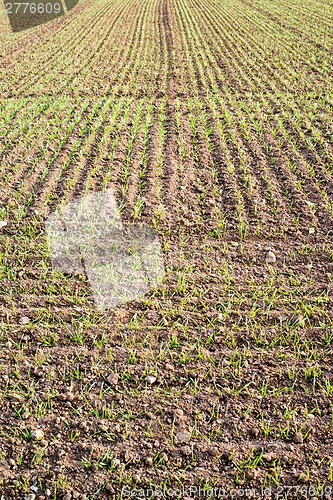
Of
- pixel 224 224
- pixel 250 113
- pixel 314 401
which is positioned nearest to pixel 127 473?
pixel 314 401

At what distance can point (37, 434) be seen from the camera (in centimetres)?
259

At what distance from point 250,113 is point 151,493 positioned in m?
6.01

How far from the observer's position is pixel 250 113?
699 centimetres

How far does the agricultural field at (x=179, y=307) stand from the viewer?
2.48 m

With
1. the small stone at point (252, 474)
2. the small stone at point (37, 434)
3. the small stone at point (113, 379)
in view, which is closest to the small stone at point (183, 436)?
the small stone at point (252, 474)

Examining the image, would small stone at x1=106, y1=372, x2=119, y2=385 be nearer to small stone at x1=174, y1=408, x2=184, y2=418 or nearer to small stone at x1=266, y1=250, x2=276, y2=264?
small stone at x1=174, y1=408, x2=184, y2=418

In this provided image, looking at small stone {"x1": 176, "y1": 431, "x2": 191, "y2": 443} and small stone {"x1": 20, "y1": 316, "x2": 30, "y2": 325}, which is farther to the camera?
small stone {"x1": 20, "y1": 316, "x2": 30, "y2": 325}

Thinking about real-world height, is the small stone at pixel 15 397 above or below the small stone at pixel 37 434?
above

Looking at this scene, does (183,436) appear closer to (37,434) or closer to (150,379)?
(150,379)

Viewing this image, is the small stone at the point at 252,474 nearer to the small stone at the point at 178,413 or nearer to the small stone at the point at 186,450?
the small stone at the point at 186,450

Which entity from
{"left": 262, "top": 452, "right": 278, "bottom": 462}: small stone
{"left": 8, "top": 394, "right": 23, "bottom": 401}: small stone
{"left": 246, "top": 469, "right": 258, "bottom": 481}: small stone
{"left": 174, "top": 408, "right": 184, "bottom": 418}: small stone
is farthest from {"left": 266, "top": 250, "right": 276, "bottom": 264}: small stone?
{"left": 8, "top": 394, "right": 23, "bottom": 401}: small stone

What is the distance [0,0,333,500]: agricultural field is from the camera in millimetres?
2484

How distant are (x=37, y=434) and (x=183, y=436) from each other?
2.88 feet

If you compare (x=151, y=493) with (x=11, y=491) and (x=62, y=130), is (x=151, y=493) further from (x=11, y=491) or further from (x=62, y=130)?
(x=62, y=130)
